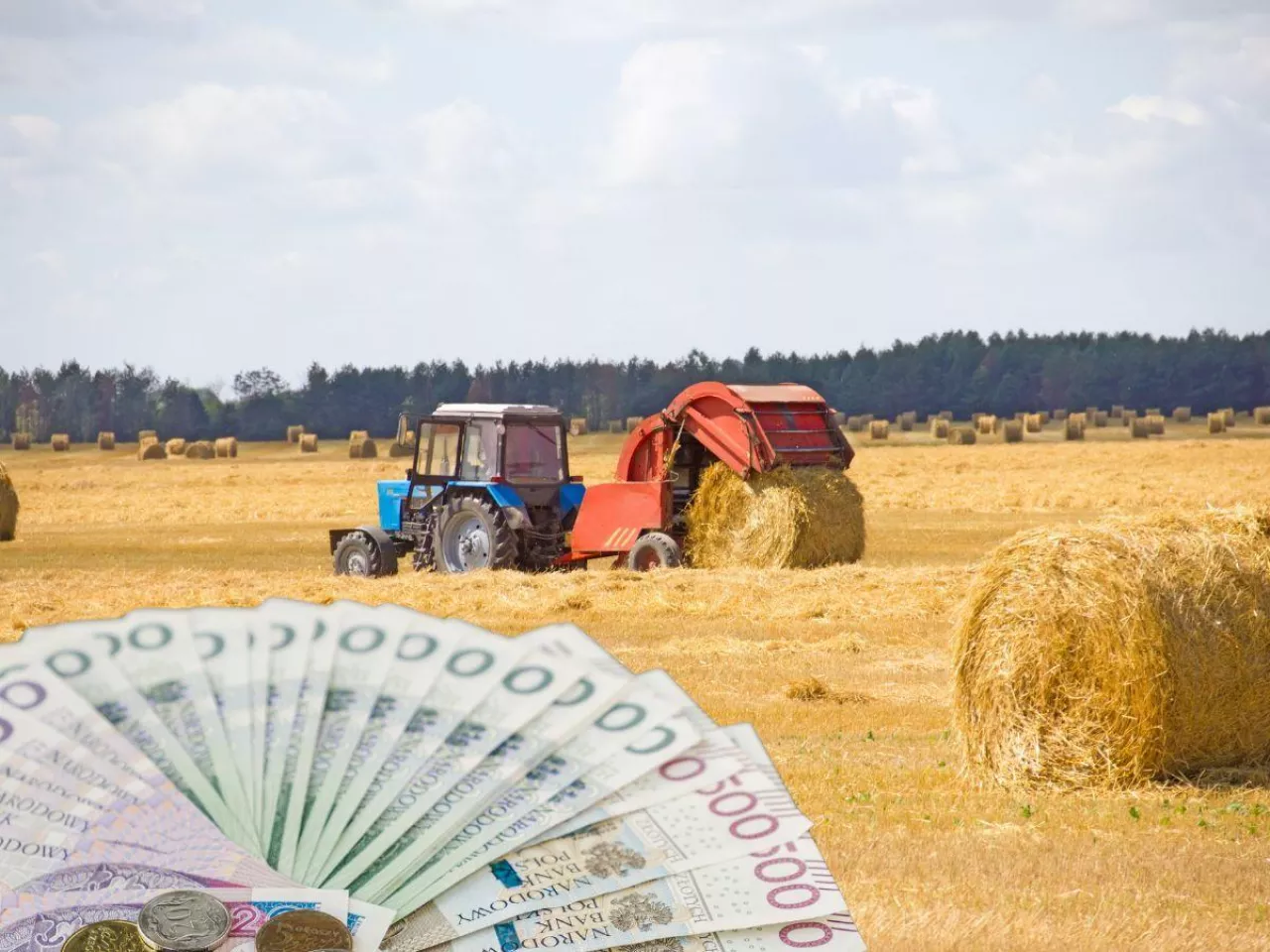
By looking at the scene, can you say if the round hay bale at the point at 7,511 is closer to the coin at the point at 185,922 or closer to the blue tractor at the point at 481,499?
the blue tractor at the point at 481,499

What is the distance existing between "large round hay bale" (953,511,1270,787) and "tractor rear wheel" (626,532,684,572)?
900cm

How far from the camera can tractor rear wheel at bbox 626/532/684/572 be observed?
16.8m

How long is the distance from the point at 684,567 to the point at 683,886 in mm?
14703

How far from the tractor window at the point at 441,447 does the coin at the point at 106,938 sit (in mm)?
15273

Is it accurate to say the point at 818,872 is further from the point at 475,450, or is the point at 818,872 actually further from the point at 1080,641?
the point at 475,450

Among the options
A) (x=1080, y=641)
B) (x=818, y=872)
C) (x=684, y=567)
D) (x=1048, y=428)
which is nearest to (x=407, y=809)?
(x=818, y=872)

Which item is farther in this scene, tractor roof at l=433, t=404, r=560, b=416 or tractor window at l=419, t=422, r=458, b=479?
tractor window at l=419, t=422, r=458, b=479

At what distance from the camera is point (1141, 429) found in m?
52.2

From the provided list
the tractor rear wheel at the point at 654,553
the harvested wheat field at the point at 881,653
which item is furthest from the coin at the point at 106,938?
the tractor rear wheel at the point at 654,553

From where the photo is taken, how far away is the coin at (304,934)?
6.46 ft

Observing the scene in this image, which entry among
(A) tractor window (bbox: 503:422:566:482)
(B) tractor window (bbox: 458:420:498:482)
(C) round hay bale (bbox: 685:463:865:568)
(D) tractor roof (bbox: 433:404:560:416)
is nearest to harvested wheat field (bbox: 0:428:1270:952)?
(C) round hay bale (bbox: 685:463:865:568)

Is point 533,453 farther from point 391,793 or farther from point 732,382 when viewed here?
point 732,382

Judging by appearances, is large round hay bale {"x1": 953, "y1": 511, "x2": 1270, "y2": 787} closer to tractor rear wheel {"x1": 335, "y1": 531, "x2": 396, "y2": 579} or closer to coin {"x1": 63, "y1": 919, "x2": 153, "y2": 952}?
coin {"x1": 63, "y1": 919, "x2": 153, "y2": 952}

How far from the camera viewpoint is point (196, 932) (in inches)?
78.2
